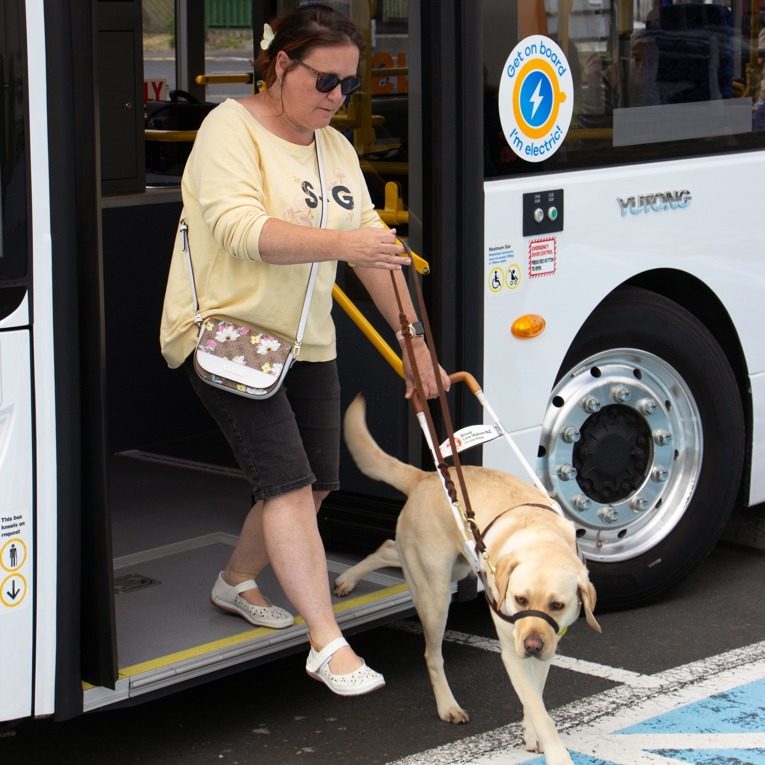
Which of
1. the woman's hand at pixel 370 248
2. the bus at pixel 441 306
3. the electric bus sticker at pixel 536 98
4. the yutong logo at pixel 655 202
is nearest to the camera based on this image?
the bus at pixel 441 306

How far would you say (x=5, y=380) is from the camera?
3.17 m

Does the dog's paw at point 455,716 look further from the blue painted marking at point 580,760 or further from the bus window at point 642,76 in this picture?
the bus window at point 642,76

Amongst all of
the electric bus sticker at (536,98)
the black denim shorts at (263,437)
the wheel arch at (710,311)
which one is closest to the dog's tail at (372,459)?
the black denim shorts at (263,437)

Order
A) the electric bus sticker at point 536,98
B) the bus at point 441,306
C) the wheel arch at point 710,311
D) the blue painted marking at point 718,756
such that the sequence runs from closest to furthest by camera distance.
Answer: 1. the bus at point 441,306
2. the blue painted marking at point 718,756
3. the electric bus sticker at point 536,98
4. the wheel arch at point 710,311

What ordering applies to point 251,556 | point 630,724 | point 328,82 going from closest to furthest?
1. point 328,82
2. point 630,724
3. point 251,556

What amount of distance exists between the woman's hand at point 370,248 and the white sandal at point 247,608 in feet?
3.79

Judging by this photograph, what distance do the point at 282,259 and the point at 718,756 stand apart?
179 cm

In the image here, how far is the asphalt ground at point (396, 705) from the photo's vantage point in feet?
12.8

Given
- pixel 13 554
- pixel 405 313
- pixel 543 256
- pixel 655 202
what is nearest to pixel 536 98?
pixel 543 256

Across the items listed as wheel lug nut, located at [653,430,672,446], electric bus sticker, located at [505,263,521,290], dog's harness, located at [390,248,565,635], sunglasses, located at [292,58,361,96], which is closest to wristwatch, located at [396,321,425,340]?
dog's harness, located at [390,248,565,635]

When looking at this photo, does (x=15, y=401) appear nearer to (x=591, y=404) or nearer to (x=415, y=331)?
(x=415, y=331)

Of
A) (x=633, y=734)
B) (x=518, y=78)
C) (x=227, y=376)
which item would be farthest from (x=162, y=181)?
(x=633, y=734)

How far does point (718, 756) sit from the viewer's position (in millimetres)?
3797

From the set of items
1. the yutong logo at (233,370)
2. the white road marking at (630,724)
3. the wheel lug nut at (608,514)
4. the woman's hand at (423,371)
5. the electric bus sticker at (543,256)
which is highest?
the electric bus sticker at (543,256)
